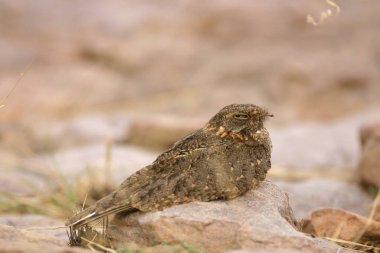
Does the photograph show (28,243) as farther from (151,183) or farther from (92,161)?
(92,161)

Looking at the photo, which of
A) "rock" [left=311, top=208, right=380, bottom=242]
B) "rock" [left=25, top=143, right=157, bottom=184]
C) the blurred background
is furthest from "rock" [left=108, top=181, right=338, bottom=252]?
the blurred background

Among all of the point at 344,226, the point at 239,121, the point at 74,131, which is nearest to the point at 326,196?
the point at 344,226

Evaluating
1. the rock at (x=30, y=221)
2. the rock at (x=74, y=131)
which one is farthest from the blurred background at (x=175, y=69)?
the rock at (x=30, y=221)

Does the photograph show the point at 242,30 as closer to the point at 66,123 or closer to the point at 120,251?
the point at 66,123

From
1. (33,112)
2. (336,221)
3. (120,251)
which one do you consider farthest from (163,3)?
(120,251)

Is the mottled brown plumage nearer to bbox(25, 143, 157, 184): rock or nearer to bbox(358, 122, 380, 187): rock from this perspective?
bbox(25, 143, 157, 184): rock

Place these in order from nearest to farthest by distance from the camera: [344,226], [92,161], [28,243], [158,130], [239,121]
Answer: [28,243]
[239,121]
[344,226]
[92,161]
[158,130]
